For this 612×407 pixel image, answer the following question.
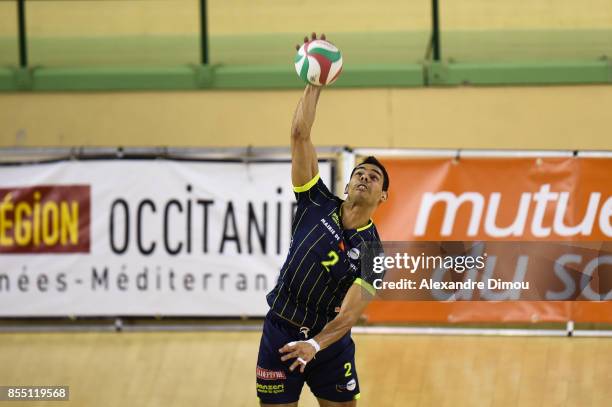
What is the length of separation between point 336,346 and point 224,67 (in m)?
4.45

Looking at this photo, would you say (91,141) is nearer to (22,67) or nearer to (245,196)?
(22,67)

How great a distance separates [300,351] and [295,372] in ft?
1.50

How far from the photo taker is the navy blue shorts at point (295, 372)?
18.8 ft

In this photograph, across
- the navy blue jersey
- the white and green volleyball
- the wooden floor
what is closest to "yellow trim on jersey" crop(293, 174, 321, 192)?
the navy blue jersey

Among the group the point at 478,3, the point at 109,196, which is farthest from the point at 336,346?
the point at 478,3

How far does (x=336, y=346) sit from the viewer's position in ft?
19.1

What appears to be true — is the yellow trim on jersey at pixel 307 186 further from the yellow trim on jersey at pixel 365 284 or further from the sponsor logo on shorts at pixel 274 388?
the sponsor logo on shorts at pixel 274 388

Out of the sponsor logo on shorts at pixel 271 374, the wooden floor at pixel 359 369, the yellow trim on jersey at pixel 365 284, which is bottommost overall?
the wooden floor at pixel 359 369

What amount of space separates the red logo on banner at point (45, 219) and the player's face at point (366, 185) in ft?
13.3

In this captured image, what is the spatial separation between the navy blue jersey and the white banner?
9.69ft

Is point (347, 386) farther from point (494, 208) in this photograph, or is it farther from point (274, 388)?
point (494, 208)

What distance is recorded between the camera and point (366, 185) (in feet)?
18.5

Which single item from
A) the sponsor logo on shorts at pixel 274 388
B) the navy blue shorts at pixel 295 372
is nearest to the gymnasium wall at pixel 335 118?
the navy blue shorts at pixel 295 372

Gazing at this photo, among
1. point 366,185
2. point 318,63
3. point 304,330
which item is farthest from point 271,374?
point 318,63
